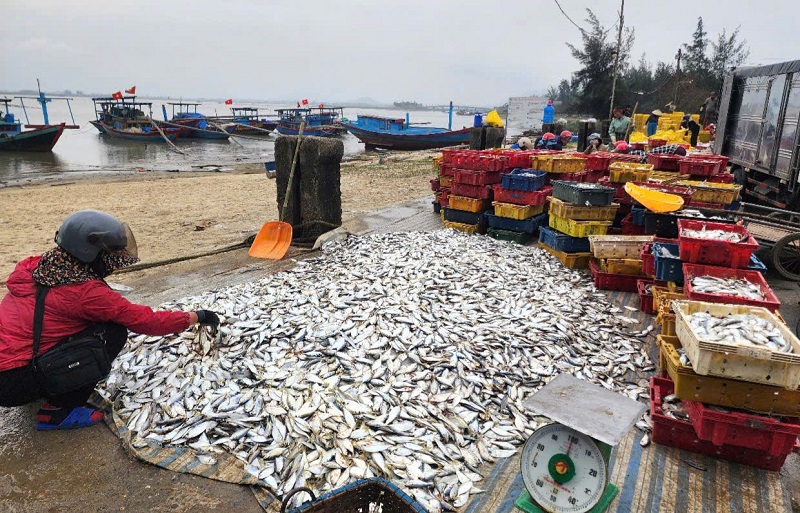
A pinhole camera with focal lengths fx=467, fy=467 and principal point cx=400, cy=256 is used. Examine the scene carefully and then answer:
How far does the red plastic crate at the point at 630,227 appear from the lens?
7.32m

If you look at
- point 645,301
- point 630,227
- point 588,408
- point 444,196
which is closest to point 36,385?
point 588,408

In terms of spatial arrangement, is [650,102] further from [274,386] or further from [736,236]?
[274,386]

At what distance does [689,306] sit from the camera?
3.50 metres

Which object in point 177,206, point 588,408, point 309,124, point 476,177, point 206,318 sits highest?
point 309,124

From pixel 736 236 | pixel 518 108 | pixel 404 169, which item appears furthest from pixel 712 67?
pixel 736 236

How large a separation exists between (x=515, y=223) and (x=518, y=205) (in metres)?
0.33

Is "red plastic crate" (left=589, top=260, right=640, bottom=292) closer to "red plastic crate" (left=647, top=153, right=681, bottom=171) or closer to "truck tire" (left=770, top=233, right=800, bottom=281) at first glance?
"truck tire" (left=770, top=233, right=800, bottom=281)

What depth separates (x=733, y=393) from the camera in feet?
9.54

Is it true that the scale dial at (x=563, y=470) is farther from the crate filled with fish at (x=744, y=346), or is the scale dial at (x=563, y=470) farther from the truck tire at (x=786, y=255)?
the truck tire at (x=786, y=255)

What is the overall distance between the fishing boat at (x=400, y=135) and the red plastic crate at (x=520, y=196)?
24.9 metres

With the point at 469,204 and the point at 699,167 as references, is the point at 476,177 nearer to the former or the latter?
the point at 469,204

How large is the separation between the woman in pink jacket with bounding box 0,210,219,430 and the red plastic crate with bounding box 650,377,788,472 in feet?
12.8

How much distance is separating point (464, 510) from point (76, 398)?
2.95 meters

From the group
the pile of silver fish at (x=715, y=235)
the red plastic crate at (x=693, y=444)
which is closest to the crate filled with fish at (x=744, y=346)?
the red plastic crate at (x=693, y=444)
